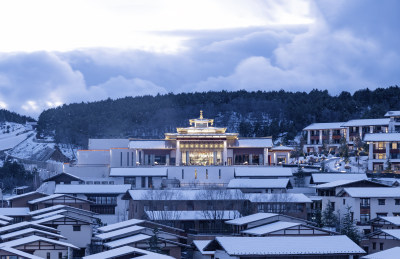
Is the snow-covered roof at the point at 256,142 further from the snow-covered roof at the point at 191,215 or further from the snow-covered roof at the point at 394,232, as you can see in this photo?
the snow-covered roof at the point at 394,232

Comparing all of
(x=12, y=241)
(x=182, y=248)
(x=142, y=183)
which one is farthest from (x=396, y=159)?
(x=12, y=241)

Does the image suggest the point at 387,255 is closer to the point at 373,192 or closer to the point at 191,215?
the point at 373,192

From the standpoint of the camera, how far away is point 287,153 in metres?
78.6

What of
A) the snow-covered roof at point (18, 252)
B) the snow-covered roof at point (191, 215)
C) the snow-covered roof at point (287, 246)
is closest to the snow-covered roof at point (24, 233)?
the snow-covered roof at point (18, 252)

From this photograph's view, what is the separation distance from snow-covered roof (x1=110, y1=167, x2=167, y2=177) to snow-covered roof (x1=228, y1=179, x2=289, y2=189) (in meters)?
7.34

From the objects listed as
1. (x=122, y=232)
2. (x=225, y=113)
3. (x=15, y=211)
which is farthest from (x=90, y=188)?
(x=225, y=113)

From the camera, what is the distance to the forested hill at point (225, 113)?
106m

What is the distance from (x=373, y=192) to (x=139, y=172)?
2189 centimetres

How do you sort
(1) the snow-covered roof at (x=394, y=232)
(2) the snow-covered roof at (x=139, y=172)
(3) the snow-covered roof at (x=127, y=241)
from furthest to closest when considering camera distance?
(2) the snow-covered roof at (x=139, y=172) < (1) the snow-covered roof at (x=394, y=232) < (3) the snow-covered roof at (x=127, y=241)

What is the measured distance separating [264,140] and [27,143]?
1822 inches

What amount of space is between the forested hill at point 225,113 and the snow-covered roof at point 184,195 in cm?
4137

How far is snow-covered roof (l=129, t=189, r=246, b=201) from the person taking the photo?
5472cm

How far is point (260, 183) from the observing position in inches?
2397

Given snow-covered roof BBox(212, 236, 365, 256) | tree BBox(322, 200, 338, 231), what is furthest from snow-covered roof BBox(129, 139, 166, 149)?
snow-covered roof BBox(212, 236, 365, 256)
